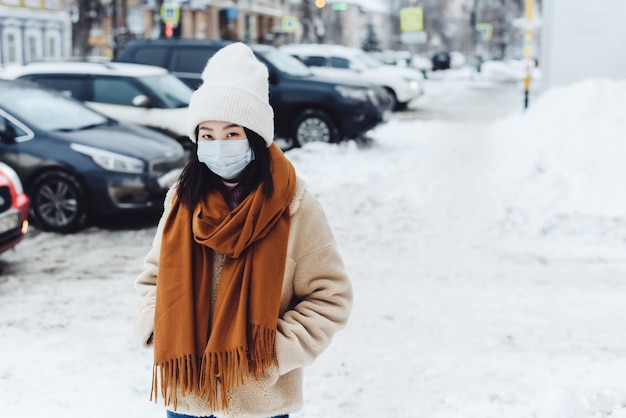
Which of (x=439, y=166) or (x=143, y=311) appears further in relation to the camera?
(x=439, y=166)

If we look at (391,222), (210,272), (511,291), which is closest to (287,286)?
(210,272)

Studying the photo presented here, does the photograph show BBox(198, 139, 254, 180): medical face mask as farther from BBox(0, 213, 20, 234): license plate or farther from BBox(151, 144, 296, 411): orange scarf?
BBox(0, 213, 20, 234): license plate

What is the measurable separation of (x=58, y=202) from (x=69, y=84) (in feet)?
10.7

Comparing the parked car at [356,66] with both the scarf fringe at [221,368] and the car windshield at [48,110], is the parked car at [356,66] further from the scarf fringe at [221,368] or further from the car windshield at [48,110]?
the scarf fringe at [221,368]

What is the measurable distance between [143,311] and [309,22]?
46047mm

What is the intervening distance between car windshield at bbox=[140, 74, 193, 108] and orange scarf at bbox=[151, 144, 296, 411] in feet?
29.4

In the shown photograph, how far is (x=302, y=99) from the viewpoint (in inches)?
548

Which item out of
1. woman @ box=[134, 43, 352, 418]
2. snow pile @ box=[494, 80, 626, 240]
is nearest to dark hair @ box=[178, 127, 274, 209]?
woman @ box=[134, 43, 352, 418]

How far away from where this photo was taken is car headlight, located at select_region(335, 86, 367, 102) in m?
13.9

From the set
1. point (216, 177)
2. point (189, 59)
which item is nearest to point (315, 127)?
point (189, 59)

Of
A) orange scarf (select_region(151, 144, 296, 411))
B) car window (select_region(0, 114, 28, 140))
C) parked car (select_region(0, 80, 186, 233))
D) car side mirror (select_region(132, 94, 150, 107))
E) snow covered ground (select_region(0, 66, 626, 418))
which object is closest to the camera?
orange scarf (select_region(151, 144, 296, 411))

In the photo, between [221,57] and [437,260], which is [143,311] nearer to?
[221,57]

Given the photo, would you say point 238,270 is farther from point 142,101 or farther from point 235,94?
point 142,101

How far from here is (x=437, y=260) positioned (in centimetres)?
735
